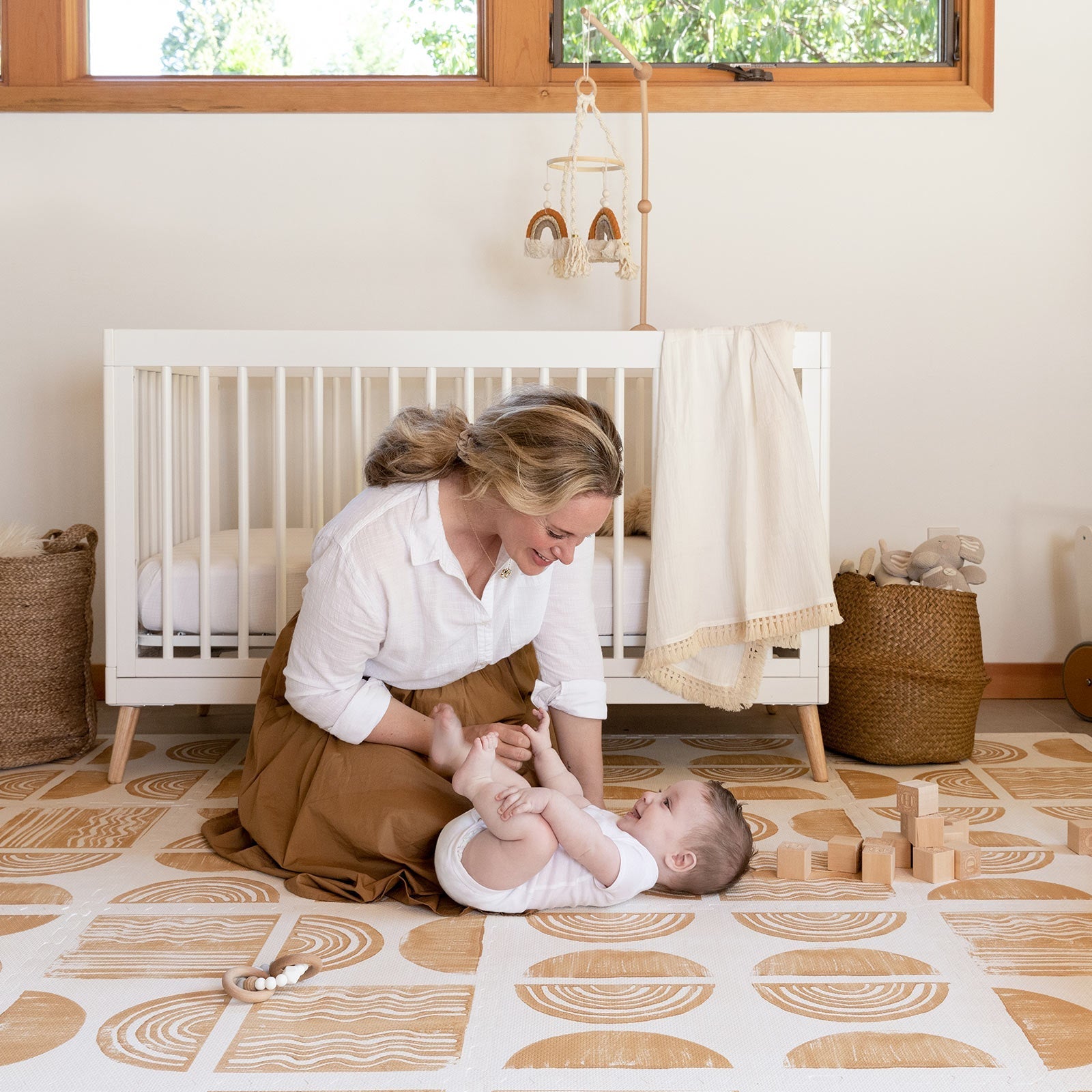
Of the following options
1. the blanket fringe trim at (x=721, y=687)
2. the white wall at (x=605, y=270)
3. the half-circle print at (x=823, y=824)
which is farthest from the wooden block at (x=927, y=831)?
the white wall at (x=605, y=270)

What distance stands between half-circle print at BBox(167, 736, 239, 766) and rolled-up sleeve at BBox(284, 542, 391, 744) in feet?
2.32

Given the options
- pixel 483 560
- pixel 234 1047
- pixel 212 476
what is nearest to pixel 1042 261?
pixel 483 560

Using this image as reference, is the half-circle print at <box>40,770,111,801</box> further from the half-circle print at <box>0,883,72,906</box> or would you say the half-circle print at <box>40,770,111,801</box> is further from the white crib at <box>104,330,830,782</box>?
the half-circle print at <box>0,883,72,906</box>

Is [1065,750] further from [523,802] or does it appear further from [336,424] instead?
[336,424]

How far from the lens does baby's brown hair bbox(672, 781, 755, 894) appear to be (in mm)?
1435

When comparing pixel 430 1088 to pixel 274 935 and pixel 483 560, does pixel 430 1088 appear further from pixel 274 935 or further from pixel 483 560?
pixel 483 560

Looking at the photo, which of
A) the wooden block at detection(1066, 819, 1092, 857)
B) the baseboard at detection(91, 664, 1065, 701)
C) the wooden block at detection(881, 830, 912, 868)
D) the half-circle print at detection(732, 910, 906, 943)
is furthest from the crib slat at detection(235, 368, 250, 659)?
the wooden block at detection(1066, 819, 1092, 857)

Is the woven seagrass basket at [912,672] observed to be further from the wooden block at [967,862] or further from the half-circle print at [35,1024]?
the half-circle print at [35,1024]

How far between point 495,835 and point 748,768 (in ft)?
2.91

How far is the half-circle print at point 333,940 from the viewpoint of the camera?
1310mm

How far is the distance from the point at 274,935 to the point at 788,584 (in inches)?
40.5

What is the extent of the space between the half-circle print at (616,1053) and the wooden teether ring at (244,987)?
286 mm

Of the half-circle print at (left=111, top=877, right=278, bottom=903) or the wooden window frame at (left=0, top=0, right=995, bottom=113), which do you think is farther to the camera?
the wooden window frame at (left=0, top=0, right=995, bottom=113)

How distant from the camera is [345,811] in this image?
1535 millimetres
